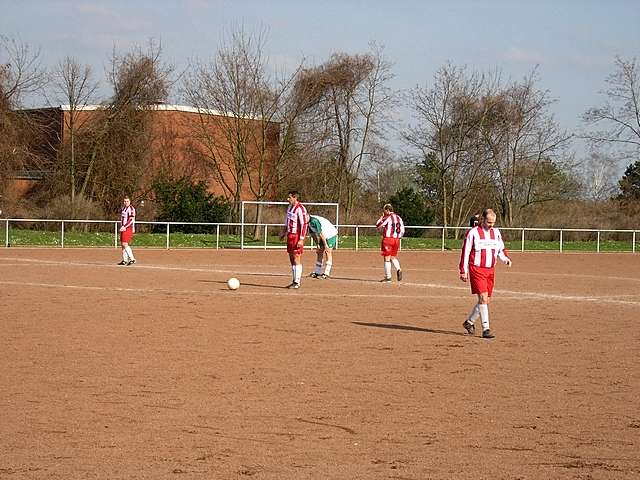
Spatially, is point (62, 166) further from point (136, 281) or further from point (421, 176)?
point (136, 281)

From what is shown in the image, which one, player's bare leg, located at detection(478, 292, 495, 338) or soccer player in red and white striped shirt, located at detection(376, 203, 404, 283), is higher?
soccer player in red and white striped shirt, located at detection(376, 203, 404, 283)

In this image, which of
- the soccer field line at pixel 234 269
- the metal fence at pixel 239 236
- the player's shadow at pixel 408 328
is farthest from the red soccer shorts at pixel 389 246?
the metal fence at pixel 239 236

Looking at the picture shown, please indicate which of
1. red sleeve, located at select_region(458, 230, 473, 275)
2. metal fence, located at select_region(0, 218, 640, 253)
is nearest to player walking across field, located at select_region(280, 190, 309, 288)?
red sleeve, located at select_region(458, 230, 473, 275)

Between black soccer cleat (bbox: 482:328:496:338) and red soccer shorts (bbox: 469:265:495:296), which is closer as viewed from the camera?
black soccer cleat (bbox: 482:328:496:338)

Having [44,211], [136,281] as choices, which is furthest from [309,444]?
[44,211]

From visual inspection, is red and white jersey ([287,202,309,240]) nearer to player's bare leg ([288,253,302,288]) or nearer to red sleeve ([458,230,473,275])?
player's bare leg ([288,253,302,288])

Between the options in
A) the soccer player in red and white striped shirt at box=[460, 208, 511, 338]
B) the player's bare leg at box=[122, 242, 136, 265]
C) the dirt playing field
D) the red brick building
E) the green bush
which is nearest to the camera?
the dirt playing field

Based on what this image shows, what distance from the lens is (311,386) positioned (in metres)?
9.53

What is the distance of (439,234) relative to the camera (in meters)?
51.5

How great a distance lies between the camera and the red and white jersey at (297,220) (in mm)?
21016

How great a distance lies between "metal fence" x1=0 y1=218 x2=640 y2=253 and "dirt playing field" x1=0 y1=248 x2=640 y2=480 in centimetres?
2274

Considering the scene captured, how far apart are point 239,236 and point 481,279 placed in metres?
32.3

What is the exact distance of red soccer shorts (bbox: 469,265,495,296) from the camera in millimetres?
13602

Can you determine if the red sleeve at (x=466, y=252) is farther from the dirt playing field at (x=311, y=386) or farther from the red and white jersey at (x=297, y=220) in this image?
the red and white jersey at (x=297, y=220)
